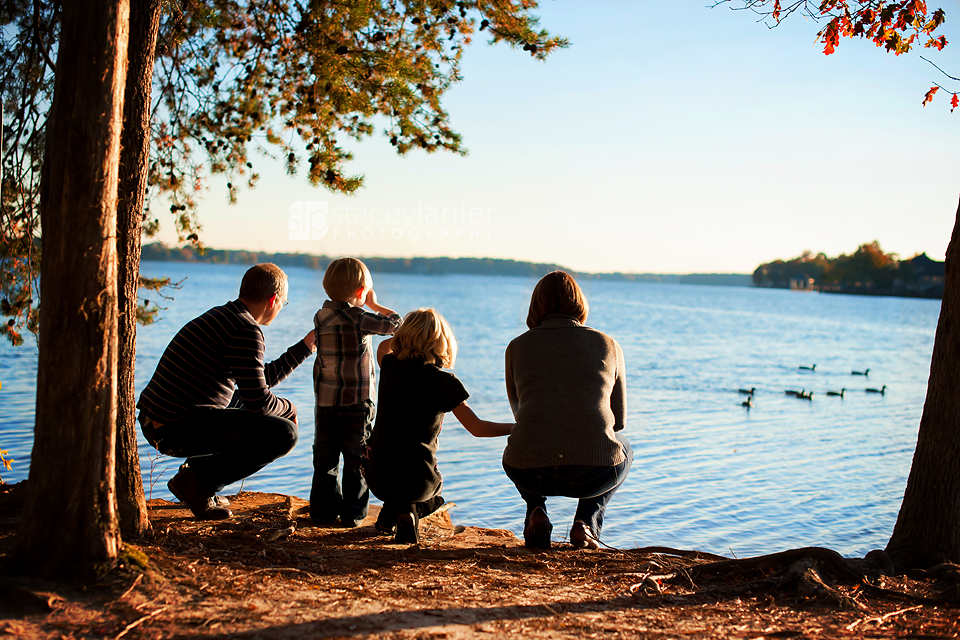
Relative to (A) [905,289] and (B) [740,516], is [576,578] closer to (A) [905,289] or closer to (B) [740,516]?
(B) [740,516]

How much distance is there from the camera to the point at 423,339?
3.61 meters

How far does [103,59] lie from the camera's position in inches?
101

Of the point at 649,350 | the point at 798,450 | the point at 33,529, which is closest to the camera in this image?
the point at 33,529

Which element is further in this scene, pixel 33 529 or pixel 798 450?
pixel 798 450

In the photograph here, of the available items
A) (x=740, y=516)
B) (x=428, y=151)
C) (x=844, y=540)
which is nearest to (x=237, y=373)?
(x=428, y=151)

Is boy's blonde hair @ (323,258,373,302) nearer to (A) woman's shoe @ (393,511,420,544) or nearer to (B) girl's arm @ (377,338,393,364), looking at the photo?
(B) girl's arm @ (377,338,393,364)

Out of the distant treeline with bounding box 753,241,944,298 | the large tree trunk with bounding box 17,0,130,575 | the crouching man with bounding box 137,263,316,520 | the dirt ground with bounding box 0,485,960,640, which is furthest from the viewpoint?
the distant treeline with bounding box 753,241,944,298

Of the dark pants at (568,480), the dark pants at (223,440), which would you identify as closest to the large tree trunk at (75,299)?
the dark pants at (223,440)

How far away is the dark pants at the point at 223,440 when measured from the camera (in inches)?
146

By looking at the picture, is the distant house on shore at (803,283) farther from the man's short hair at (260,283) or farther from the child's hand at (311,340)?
the man's short hair at (260,283)

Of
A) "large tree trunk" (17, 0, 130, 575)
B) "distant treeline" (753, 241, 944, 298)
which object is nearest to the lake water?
"large tree trunk" (17, 0, 130, 575)

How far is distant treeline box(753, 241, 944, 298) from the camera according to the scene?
102319 millimetres

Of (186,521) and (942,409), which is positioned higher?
(942,409)

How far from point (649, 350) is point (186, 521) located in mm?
24257
